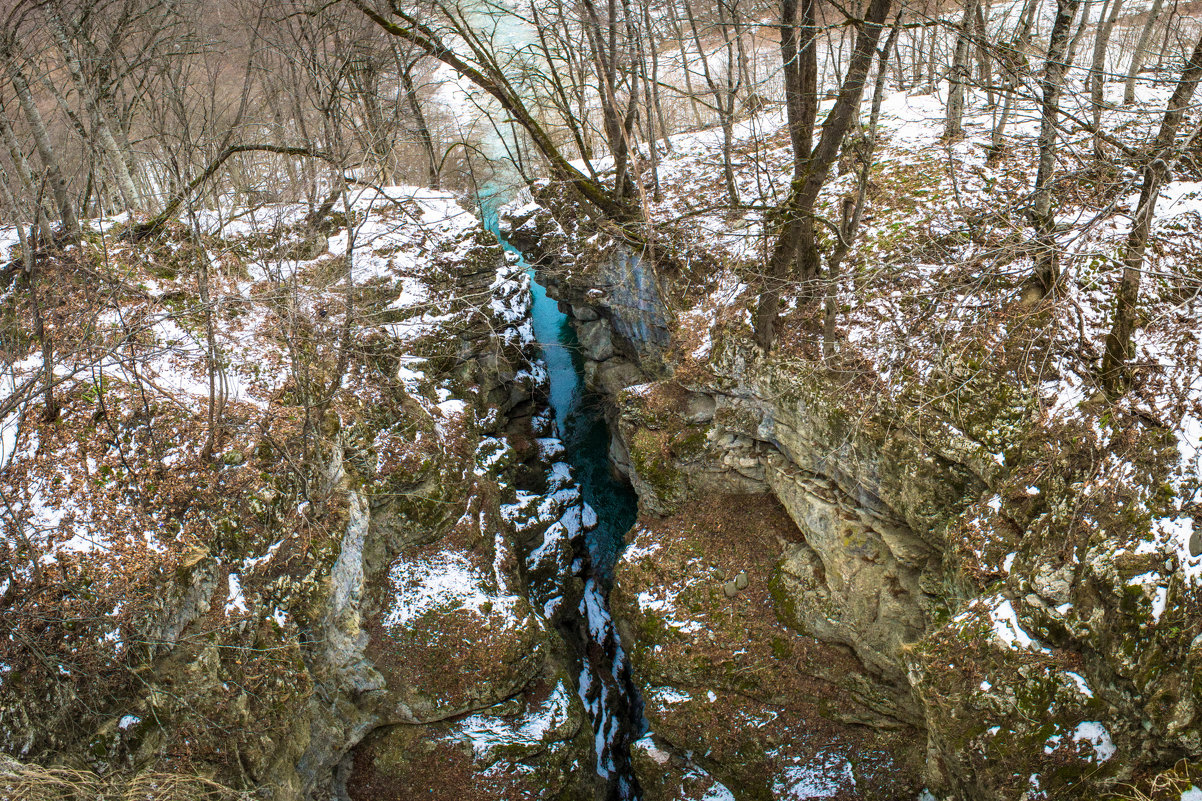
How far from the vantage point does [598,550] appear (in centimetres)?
1458

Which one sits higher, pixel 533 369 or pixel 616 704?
pixel 533 369

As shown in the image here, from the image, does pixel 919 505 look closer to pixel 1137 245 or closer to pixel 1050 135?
pixel 1137 245

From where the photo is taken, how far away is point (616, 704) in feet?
39.0

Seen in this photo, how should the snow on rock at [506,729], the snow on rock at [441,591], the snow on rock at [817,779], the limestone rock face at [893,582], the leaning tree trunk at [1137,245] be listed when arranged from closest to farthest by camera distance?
1. the leaning tree trunk at [1137,245]
2. the limestone rock face at [893,582]
3. the snow on rock at [817,779]
4. the snow on rock at [506,729]
5. the snow on rock at [441,591]

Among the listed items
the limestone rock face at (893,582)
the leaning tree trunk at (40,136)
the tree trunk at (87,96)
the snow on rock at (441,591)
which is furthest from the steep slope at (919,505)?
the leaning tree trunk at (40,136)

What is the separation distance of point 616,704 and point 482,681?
295cm

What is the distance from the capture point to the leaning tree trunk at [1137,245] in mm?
5511

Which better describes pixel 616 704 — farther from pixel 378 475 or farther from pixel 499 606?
pixel 378 475

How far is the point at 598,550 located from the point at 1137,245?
10786 millimetres

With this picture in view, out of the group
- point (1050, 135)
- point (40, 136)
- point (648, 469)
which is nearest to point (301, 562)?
point (648, 469)

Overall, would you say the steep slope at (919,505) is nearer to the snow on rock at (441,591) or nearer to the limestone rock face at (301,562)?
the snow on rock at (441,591)

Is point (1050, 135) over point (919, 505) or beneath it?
over

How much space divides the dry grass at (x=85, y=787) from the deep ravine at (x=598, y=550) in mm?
6490

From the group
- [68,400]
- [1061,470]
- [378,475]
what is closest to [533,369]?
[378,475]
